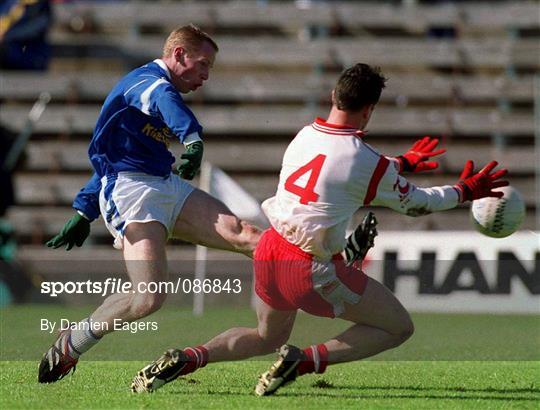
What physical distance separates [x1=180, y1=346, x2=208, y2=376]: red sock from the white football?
1.60 m

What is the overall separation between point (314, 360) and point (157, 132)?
140 centimetres

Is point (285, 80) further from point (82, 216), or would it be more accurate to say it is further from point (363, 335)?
point (363, 335)

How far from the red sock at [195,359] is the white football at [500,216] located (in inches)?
63.0

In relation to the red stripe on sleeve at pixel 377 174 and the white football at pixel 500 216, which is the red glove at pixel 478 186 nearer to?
the red stripe on sleeve at pixel 377 174

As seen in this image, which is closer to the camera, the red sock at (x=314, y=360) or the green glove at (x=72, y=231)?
the red sock at (x=314, y=360)

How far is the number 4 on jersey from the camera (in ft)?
16.2

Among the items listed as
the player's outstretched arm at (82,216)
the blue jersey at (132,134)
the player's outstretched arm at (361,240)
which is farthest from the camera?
the player's outstretched arm at (82,216)

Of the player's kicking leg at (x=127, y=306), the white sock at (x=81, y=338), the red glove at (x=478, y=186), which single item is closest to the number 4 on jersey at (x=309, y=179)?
the red glove at (x=478, y=186)

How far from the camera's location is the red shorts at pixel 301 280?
5.01 meters

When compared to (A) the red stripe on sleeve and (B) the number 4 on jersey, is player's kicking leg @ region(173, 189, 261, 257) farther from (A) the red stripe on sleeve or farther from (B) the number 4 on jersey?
(A) the red stripe on sleeve

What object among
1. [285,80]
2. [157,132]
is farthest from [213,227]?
[285,80]

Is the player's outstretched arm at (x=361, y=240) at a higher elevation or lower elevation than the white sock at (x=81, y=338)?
higher

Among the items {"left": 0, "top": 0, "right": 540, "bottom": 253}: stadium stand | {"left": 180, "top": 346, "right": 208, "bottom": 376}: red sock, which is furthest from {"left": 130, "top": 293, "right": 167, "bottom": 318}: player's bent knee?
{"left": 0, "top": 0, "right": 540, "bottom": 253}: stadium stand

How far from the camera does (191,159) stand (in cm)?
504
